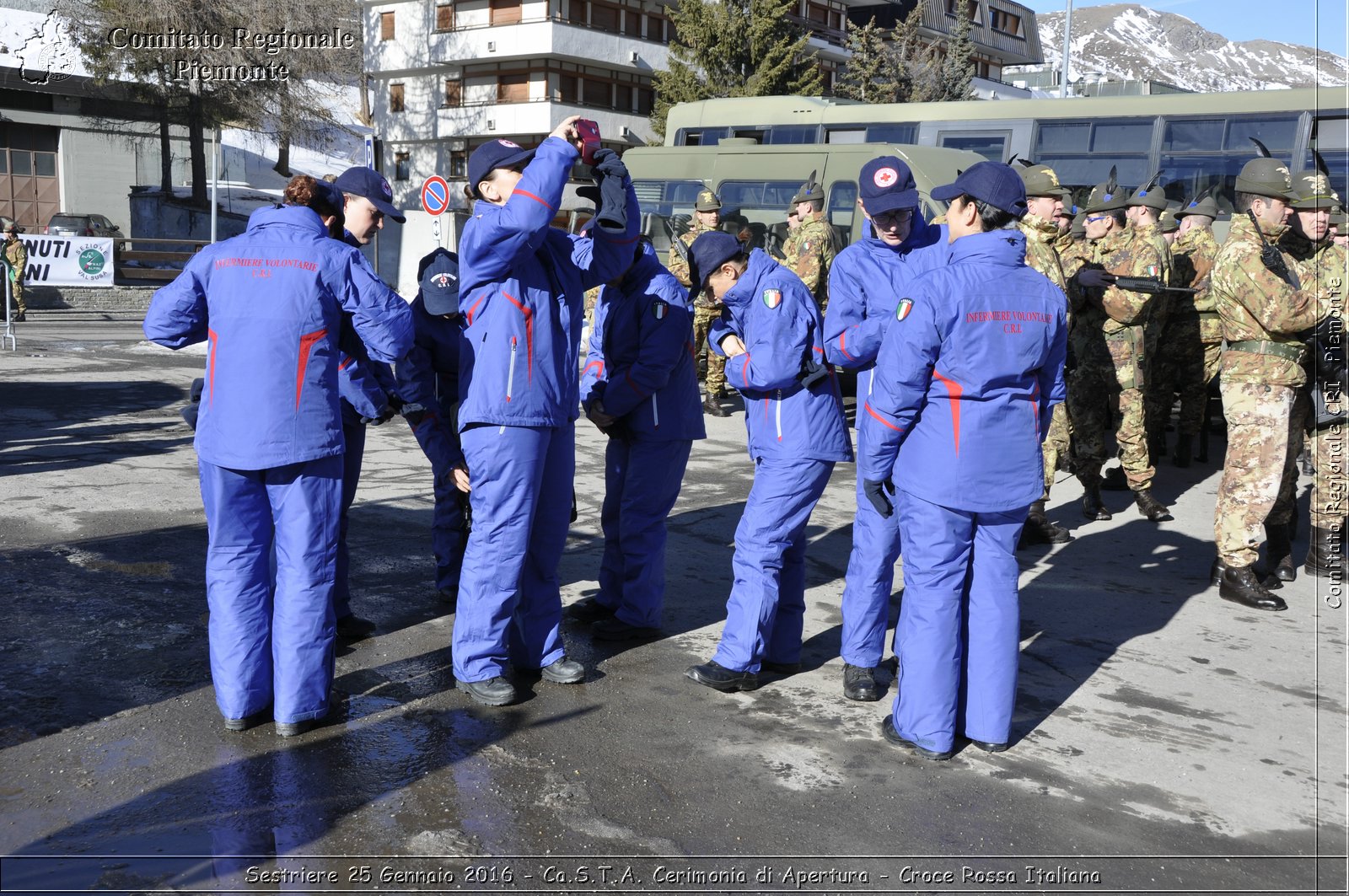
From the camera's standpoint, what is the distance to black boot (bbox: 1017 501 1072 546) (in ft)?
24.4

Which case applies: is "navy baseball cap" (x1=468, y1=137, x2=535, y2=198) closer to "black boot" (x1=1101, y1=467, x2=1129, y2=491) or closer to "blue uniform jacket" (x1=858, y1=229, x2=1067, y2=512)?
"blue uniform jacket" (x1=858, y1=229, x2=1067, y2=512)

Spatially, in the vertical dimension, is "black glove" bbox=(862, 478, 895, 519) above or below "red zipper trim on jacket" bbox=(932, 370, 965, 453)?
below

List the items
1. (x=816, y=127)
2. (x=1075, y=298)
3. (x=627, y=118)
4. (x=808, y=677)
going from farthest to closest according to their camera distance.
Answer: (x=627, y=118), (x=816, y=127), (x=1075, y=298), (x=808, y=677)

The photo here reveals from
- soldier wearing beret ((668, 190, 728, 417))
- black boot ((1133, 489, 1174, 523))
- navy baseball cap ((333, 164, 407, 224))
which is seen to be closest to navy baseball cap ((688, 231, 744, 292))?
navy baseball cap ((333, 164, 407, 224))

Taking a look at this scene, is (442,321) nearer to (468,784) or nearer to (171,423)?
(468,784)

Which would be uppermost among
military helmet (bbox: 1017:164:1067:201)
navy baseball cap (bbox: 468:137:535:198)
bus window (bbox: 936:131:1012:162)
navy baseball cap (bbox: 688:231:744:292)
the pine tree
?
the pine tree

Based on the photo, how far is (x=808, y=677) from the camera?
4977mm

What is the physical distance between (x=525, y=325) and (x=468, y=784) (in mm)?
1676

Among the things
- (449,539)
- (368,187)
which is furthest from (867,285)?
(449,539)

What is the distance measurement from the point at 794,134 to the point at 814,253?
7.20 metres

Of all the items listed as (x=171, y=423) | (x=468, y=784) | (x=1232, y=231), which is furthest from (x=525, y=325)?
(x=171, y=423)

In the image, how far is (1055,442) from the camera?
7.90m

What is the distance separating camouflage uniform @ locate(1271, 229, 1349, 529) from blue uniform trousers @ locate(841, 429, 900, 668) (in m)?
3.09

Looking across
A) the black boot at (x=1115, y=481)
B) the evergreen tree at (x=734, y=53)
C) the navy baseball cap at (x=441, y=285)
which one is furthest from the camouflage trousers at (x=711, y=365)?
the evergreen tree at (x=734, y=53)
